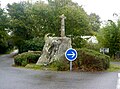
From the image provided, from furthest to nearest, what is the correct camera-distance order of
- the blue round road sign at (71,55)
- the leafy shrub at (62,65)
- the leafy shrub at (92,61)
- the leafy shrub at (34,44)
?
1. the leafy shrub at (34,44)
2. the leafy shrub at (92,61)
3. the leafy shrub at (62,65)
4. the blue round road sign at (71,55)

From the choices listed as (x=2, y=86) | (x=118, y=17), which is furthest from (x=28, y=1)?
(x=2, y=86)

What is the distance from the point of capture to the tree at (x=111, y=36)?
140 feet

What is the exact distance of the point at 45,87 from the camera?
37.6 feet

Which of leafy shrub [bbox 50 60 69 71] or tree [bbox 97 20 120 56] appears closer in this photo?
leafy shrub [bbox 50 60 69 71]

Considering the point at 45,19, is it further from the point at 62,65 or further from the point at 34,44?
the point at 62,65

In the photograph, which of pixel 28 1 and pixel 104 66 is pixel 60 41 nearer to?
pixel 104 66

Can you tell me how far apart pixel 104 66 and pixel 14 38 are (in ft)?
160

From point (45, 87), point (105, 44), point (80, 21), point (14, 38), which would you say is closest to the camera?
point (45, 87)

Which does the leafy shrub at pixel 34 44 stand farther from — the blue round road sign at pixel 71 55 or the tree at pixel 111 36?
the blue round road sign at pixel 71 55

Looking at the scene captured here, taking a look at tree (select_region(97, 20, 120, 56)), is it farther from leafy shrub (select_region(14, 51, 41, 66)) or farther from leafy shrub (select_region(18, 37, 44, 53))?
leafy shrub (select_region(14, 51, 41, 66))

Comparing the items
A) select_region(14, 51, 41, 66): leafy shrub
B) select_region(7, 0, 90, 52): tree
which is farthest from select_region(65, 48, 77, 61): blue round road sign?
select_region(7, 0, 90, 52): tree

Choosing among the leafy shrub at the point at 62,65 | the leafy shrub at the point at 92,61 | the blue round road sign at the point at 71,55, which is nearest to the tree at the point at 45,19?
the leafy shrub at the point at 92,61

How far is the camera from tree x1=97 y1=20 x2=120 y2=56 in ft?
140

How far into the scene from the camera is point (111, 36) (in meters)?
42.4
